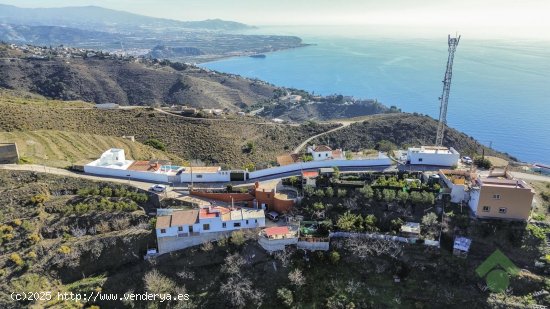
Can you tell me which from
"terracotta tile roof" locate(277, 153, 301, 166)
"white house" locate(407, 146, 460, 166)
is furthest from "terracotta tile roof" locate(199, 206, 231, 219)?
"white house" locate(407, 146, 460, 166)

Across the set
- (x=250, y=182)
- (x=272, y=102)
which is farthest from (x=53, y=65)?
(x=250, y=182)

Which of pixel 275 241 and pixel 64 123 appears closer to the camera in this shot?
pixel 275 241

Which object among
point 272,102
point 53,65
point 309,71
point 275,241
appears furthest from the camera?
point 309,71

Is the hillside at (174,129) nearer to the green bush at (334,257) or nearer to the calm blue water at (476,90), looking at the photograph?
the green bush at (334,257)

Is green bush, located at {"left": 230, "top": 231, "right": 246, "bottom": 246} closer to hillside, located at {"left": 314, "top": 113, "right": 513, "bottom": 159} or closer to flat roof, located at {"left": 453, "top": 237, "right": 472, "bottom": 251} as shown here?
flat roof, located at {"left": 453, "top": 237, "right": 472, "bottom": 251}

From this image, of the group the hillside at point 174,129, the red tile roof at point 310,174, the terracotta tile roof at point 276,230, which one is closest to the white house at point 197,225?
the terracotta tile roof at point 276,230

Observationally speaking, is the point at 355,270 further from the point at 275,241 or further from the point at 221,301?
the point at 221,301
